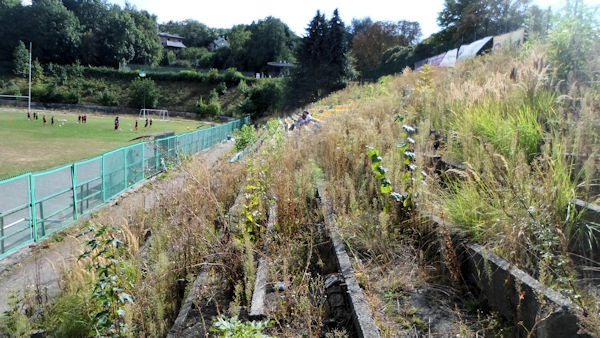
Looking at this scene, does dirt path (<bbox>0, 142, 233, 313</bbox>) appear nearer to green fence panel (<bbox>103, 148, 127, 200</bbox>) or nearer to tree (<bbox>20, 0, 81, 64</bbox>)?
green fence panel (<bbox>103, 148, 127, 200</bbox>)

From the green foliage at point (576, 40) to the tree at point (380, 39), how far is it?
57340 millimetres

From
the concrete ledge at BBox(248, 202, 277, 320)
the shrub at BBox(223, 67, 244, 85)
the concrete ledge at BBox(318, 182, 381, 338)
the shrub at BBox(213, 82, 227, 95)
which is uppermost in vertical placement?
the shrub at BBox(223, 67, 244, 85)

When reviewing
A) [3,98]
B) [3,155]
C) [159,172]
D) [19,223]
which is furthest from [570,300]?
[3,98]

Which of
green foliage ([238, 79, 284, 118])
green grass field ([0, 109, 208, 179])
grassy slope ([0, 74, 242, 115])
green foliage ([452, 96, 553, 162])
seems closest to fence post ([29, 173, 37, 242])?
green foliage ([452, 96, 553, 162])

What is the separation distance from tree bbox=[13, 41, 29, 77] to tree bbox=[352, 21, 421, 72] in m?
59.3

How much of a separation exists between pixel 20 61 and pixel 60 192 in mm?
79799

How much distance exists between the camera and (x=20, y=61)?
75.1m

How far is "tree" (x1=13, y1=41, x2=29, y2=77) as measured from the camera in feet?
245

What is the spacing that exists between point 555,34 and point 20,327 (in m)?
8.02

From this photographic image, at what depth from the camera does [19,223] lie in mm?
9891

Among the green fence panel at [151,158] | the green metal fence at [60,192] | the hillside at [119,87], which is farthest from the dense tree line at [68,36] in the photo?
the green metal fence at [60,192]

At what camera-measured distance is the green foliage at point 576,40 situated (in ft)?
19.2

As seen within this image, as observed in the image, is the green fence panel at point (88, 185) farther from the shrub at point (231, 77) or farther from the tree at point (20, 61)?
the tree at point (20, 61)

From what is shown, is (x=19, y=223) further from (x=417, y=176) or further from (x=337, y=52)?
(x=337, y=52)
